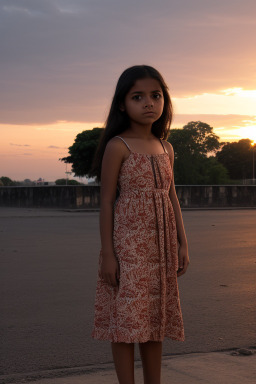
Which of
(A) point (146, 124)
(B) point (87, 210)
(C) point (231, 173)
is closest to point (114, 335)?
(A) point (146, 124)

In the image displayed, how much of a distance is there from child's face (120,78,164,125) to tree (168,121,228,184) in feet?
288

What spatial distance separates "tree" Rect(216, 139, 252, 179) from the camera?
414ft

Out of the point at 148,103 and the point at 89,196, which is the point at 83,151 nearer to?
the point at 89,196

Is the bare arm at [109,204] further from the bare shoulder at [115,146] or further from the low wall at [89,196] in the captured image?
the low wall at [89,196]

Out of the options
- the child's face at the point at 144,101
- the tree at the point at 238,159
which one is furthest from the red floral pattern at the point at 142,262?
the tree at the point at 238,159

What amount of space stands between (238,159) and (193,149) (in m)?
35.5

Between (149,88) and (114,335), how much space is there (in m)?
1.14

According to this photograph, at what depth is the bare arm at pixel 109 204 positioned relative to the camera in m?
2.95

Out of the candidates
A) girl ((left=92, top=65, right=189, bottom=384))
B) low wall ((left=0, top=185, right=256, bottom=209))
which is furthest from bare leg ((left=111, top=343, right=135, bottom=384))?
low wall ((left=0, top=185, right=256, bottom=209))

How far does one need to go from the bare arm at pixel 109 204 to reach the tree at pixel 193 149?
8803cm

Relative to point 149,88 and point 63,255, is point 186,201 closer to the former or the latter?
point 63,255

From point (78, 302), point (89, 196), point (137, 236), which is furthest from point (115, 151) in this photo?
point (89, 196)

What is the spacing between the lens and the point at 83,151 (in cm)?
9994

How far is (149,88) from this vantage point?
311 centimetres
